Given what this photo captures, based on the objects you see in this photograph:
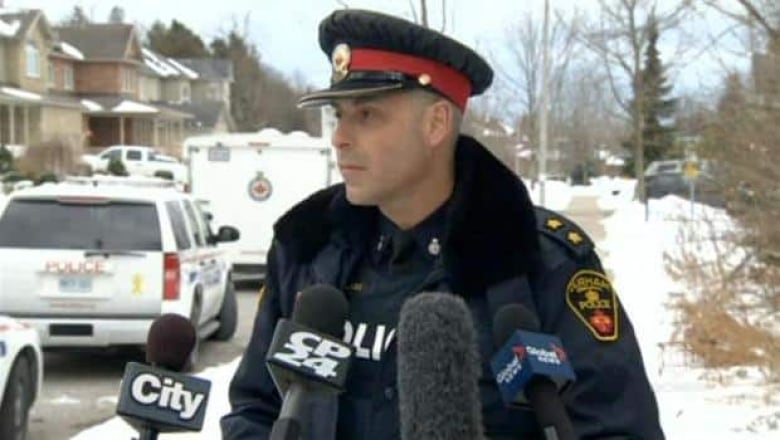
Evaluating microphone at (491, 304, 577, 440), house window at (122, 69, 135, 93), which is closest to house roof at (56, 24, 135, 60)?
house window at (122, 69, 135, 93)

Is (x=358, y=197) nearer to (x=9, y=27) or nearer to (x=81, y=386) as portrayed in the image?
(x=81, y=386)

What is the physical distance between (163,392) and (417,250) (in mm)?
574

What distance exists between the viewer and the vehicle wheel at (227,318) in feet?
47.1

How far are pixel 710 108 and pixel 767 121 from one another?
1.31 meters

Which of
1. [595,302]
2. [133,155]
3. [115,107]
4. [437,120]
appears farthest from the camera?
[115,107]

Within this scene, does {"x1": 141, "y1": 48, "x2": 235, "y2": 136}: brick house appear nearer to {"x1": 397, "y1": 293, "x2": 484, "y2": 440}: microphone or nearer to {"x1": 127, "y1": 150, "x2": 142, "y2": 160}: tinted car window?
{"x1": 127, "y1": 150, "x2": 142, "y2": 160}: tinted car window

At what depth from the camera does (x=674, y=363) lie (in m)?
11.0

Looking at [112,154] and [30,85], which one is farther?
[30,85]

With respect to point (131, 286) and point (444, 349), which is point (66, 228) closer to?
point (131, 286)

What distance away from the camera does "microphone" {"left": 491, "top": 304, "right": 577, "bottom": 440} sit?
1897 mm

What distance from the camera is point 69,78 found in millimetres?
71500

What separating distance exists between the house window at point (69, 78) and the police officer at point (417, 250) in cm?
7023

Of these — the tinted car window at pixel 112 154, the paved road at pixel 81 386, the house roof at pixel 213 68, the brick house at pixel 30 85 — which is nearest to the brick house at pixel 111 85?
the brick house at pixel 30 85

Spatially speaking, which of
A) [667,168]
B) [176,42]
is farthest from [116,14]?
[667,168]
